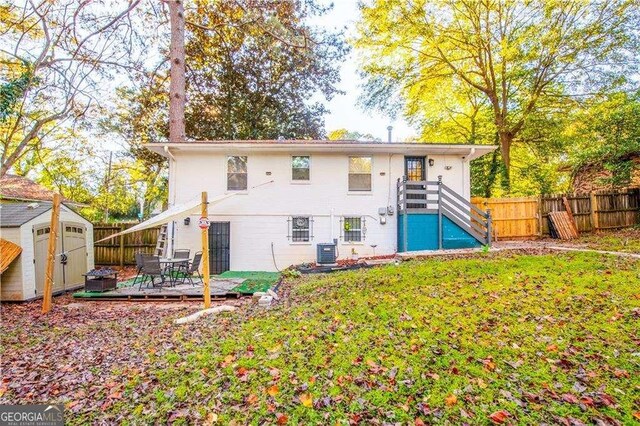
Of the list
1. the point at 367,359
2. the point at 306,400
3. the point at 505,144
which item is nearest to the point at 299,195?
the point at 367,359

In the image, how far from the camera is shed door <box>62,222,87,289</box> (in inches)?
374

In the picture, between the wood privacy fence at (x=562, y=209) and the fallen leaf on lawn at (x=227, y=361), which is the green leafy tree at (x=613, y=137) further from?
the fallen leaf on lawn at (x=227, y=361)

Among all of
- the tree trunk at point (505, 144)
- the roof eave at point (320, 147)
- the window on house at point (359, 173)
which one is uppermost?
the tree trunk at point (505, 144)

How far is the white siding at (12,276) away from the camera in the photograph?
8.16 meters

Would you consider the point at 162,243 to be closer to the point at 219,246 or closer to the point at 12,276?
the point at 219,246

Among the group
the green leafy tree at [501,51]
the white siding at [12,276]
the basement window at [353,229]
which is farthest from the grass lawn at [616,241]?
the white siding at [12,276]

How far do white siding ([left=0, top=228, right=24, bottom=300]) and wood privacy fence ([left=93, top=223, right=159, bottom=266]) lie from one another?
489 centimetres

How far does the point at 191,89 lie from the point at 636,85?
70.6 feet

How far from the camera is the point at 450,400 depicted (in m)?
2.89

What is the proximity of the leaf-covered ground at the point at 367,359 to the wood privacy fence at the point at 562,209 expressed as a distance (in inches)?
314

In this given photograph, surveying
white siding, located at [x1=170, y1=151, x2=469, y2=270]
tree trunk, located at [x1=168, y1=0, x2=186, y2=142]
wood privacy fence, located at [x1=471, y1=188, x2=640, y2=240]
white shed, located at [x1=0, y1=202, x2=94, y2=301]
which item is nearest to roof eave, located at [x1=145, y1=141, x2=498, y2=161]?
white siding, located at [x1=170, y1=151, x2=469, y2=270]

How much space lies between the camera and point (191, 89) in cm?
1698

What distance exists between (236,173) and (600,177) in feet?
54.7

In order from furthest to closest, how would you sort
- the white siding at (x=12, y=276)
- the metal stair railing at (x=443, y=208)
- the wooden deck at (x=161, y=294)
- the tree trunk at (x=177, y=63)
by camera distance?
the tree trunk at (x=177, y=63) < the metal stair railing at (x=443, y=208) < the white siding at (x=12, y=276) < the wooden deck at (x=161, y=294)
